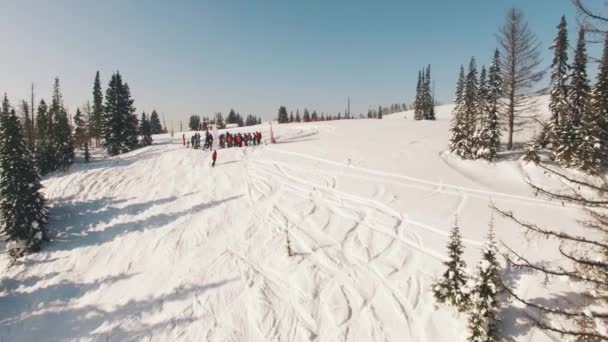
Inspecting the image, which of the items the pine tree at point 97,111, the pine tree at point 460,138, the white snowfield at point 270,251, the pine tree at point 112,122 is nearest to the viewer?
the white snowfield at point 270,251

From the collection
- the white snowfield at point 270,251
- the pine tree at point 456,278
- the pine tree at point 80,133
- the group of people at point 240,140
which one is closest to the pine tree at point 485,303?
the pine tree at point 456,278

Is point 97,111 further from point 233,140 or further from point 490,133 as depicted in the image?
point 490,133

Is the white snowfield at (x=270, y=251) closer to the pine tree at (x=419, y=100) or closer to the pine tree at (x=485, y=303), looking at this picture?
the pine tree at (x=485, y=303)

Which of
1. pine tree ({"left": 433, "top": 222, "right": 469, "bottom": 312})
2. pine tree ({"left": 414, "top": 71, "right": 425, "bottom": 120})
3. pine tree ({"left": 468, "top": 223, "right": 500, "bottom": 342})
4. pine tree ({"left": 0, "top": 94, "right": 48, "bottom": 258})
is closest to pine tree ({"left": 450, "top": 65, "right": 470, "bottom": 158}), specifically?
pine tree ({"left": 433, "top": 222, "right": 469, "bottom": 312})

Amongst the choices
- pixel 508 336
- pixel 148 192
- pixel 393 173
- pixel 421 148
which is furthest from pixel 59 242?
pixel 421 148

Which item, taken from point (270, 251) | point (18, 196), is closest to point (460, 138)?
point (270, 251)

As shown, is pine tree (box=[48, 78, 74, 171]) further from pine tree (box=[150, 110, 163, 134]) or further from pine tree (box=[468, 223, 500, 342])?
pine tree (box=[150, 110, 163, 134])
